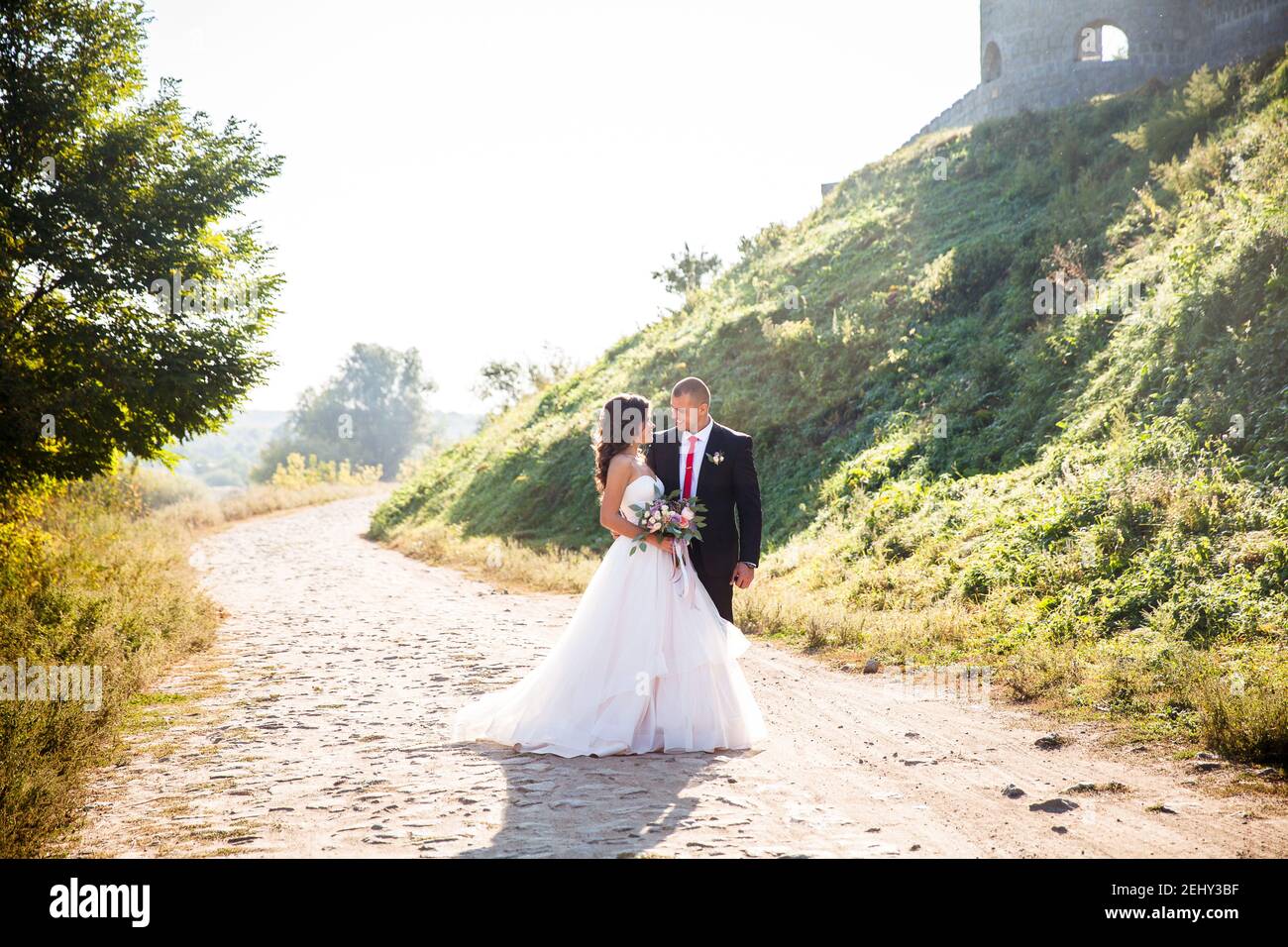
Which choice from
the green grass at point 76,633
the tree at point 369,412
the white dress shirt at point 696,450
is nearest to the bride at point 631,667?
the white dress shirt at point 696,450

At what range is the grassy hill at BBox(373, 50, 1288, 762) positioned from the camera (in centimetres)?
973

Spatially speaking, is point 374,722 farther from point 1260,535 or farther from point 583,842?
point 1260,535

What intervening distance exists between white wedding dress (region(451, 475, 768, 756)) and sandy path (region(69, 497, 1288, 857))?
0.22 m

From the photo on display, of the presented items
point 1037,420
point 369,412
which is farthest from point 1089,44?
point 369,412

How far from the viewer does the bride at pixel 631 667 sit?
709cm

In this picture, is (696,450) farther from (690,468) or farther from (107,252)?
(107,252)

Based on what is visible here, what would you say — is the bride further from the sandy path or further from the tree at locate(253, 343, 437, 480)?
the tree at locate(253, 343, 437, 480)

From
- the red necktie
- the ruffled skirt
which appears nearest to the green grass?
the ruffled skirt

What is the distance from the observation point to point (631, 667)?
716 centimetres

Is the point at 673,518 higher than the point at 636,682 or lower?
higher

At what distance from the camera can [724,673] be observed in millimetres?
7234

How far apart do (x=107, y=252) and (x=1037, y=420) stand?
15.1m

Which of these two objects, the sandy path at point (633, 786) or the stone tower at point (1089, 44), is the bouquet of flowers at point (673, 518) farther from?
the stone tower at point (1089, 44)
